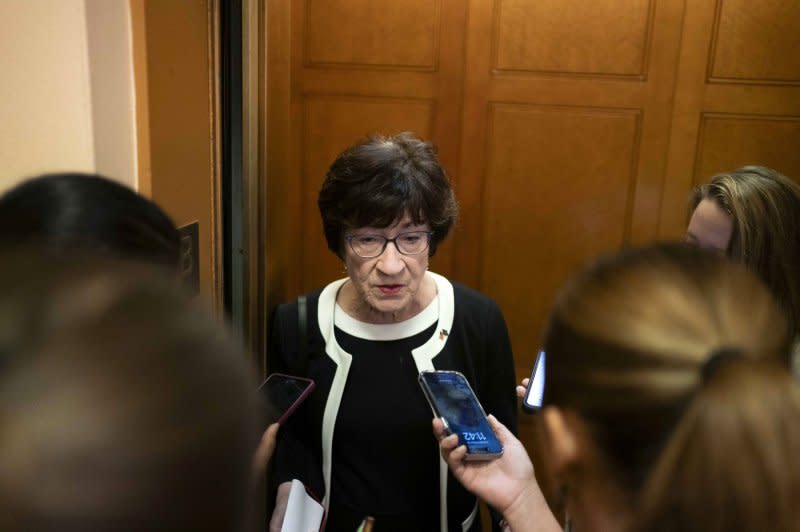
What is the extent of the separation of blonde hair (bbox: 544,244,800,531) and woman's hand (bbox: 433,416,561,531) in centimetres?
47

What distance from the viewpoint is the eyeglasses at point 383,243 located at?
1163 mm

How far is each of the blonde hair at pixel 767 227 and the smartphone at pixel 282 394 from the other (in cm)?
80

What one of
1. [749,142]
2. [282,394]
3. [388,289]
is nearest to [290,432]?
[282,394]

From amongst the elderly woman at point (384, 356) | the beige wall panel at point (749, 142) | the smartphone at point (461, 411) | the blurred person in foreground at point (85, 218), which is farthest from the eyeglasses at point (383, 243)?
the beige wall panel at point (749, 142)

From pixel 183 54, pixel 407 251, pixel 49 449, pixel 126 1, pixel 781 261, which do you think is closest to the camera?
pixel 49 449

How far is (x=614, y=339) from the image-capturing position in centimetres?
44

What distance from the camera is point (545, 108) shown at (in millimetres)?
1892

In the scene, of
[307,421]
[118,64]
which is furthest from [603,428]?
[307,421]

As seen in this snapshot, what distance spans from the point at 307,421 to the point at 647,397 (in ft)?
2.82

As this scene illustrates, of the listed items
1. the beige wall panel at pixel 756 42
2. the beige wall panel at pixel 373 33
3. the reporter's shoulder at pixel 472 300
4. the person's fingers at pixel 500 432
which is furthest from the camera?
the beige wall panel at pixel 373 33

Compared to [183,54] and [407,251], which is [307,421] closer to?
[407,251]

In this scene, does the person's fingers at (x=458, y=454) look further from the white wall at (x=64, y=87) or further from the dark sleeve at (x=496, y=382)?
the white wall at (x=64, y=87)

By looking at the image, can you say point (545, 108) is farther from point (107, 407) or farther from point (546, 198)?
point (107, 407)

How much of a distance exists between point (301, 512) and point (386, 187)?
0.58 meters
